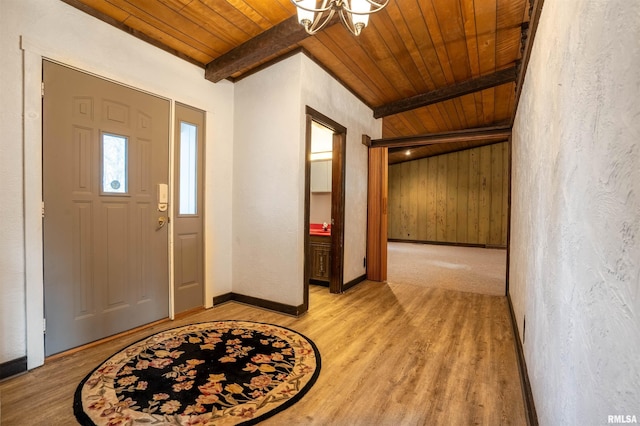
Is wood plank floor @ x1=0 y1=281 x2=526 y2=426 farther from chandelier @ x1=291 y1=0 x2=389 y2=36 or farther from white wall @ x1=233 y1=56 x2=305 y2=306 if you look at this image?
chandelier @ x1=291 y1=0 x2=389 y2=36

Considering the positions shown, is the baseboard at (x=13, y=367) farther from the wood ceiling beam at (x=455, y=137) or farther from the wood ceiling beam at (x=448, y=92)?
the wood ceiling beam at (x=448, y=92)

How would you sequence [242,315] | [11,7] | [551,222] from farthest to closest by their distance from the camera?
[242,315] → [11,7] → [551,222]

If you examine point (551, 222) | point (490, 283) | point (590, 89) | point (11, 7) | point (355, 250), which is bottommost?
point (490, 283)

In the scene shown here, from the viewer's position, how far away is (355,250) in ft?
13.9

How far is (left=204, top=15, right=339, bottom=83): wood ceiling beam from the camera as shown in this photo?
2.51 metres

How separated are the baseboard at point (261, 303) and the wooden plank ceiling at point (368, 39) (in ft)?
8.06

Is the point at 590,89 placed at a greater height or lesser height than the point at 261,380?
greater

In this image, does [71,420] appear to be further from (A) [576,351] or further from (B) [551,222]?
(B) [551,222]

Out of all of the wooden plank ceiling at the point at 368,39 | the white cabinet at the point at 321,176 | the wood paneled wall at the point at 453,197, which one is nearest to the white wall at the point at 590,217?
the wooden plank ceiling at the point at 368,39

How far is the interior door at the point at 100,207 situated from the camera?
6.91ft

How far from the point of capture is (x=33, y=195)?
6.50 feet

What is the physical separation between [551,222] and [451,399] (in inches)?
46.6

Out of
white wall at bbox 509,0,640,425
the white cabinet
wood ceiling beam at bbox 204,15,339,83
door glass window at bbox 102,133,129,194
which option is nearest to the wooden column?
the white cabinet

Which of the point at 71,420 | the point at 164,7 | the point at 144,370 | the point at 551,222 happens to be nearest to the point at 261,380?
the point at 144,370
